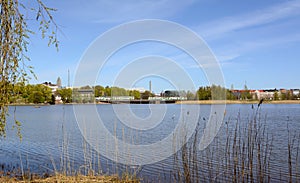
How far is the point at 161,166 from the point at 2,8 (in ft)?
22.9

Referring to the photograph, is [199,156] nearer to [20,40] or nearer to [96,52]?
[96,52]

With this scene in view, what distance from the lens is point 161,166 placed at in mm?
9336

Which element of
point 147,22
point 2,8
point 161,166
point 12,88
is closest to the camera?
point 2,8

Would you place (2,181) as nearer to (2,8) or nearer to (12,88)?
(12,88)

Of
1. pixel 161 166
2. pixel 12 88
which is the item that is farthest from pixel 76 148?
pixel 12 88

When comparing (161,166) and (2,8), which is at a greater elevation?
(2,8)

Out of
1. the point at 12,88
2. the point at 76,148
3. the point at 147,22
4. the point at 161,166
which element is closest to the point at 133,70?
the point at 147,22

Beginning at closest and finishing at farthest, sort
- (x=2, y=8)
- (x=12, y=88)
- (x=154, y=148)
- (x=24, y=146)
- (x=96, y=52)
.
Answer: (x=2, y=8)
(x=12, y=88)
(x=96, y=52)
(x=154, y=148)
(x=24, y=146)

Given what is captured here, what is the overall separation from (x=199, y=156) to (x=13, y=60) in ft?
24.9

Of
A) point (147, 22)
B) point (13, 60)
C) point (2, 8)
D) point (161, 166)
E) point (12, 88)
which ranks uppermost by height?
point (147, 22)

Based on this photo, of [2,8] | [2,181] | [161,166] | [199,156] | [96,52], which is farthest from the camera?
[199,156]

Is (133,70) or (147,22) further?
(133,70)

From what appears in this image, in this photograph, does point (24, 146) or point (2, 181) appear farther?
point (24, 146)

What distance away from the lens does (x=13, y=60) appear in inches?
155
